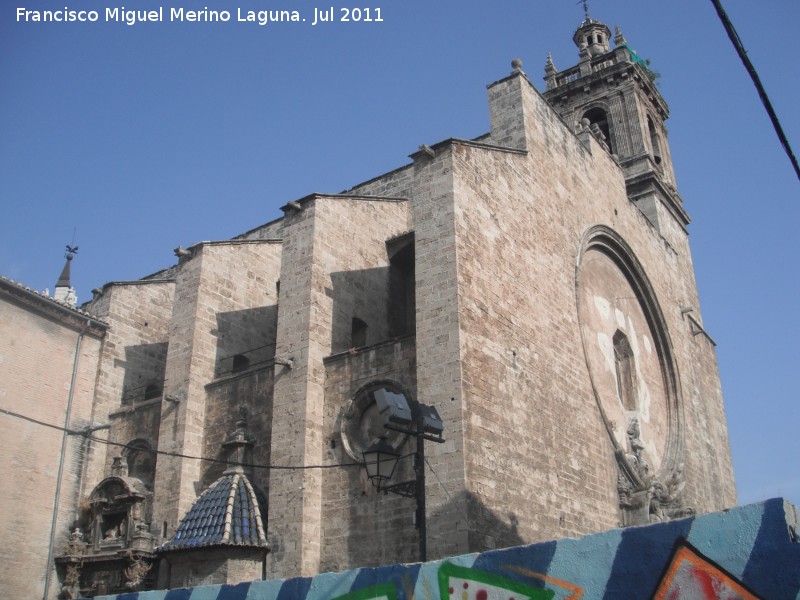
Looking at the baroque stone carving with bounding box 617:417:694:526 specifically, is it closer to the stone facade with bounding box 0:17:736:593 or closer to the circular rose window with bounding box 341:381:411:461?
the stone facade with bounding box 0:17:736:593

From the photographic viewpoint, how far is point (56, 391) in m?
16.4

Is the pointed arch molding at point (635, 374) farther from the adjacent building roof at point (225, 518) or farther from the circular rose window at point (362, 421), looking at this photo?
the adjacent building roof at point (225, 518)

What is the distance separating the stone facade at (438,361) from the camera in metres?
11.9

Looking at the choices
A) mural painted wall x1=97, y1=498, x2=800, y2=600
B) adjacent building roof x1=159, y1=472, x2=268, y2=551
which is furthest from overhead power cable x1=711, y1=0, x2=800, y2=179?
adjacent building roof x1=159, y1=472, x2=268, y2=551

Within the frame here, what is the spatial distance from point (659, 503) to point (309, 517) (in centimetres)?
802

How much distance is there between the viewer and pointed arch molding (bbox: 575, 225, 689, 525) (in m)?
16.2

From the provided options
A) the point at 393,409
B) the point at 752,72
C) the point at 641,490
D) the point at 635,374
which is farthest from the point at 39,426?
the point at 752,72

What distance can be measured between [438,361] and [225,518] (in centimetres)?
421

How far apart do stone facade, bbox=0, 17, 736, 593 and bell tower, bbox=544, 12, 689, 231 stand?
205 inches

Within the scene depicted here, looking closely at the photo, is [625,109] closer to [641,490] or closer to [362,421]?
[641,490]

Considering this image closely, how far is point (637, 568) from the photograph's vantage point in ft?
18.0

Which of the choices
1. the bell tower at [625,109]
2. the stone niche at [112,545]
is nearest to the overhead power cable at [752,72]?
the stone niche at [112,545]

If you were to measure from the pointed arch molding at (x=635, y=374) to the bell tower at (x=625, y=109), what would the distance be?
18.5 ft

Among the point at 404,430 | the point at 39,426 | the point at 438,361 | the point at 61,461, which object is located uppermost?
the point at 39,426
